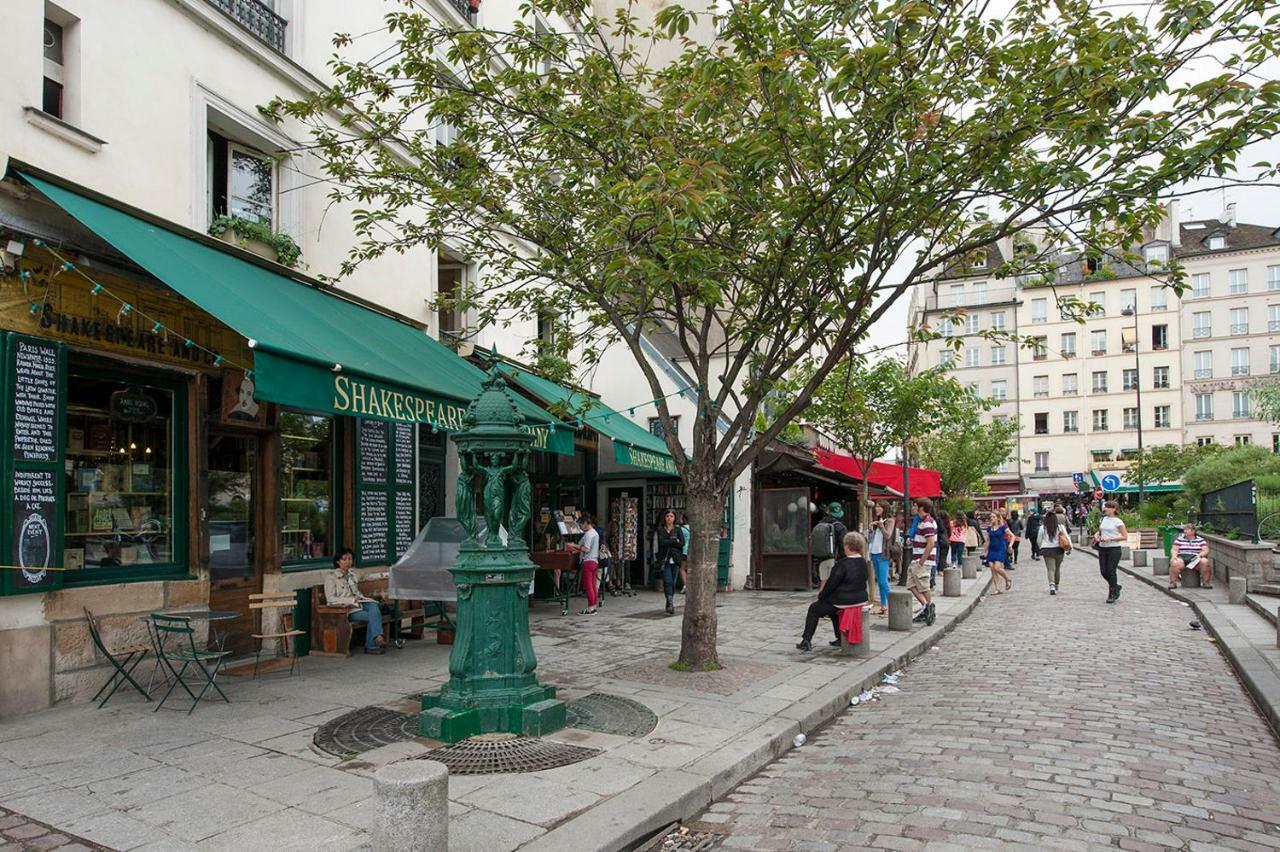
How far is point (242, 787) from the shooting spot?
16.0 feet

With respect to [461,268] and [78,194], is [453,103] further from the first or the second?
[461,268]

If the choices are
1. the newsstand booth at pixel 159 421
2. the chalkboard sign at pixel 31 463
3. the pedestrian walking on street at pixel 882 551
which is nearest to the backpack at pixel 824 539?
the pedestrian walking on street at pixel 882 551

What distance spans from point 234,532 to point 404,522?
2538 mm

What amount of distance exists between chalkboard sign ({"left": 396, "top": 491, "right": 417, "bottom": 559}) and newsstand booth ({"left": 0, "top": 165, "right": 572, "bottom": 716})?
78cm

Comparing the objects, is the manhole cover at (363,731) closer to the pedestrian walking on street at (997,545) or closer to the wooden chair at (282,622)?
the wooden chair at (282,622)

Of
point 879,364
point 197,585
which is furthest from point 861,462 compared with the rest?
point 197,585

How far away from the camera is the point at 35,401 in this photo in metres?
6.43

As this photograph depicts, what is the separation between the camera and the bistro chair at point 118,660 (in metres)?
6.69

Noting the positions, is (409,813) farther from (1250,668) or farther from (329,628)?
(1250,668)

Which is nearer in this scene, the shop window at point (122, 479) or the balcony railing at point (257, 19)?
the shop window at point (122, 479)

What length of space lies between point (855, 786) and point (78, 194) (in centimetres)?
727

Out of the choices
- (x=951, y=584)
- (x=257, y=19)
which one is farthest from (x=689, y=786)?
(x=951, y=584)

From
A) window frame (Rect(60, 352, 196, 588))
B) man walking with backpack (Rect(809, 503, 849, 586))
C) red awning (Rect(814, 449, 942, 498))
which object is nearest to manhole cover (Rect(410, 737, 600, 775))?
window frame (Rect(60, 352, 196, 588))

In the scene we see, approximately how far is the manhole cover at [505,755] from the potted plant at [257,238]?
566 cm
